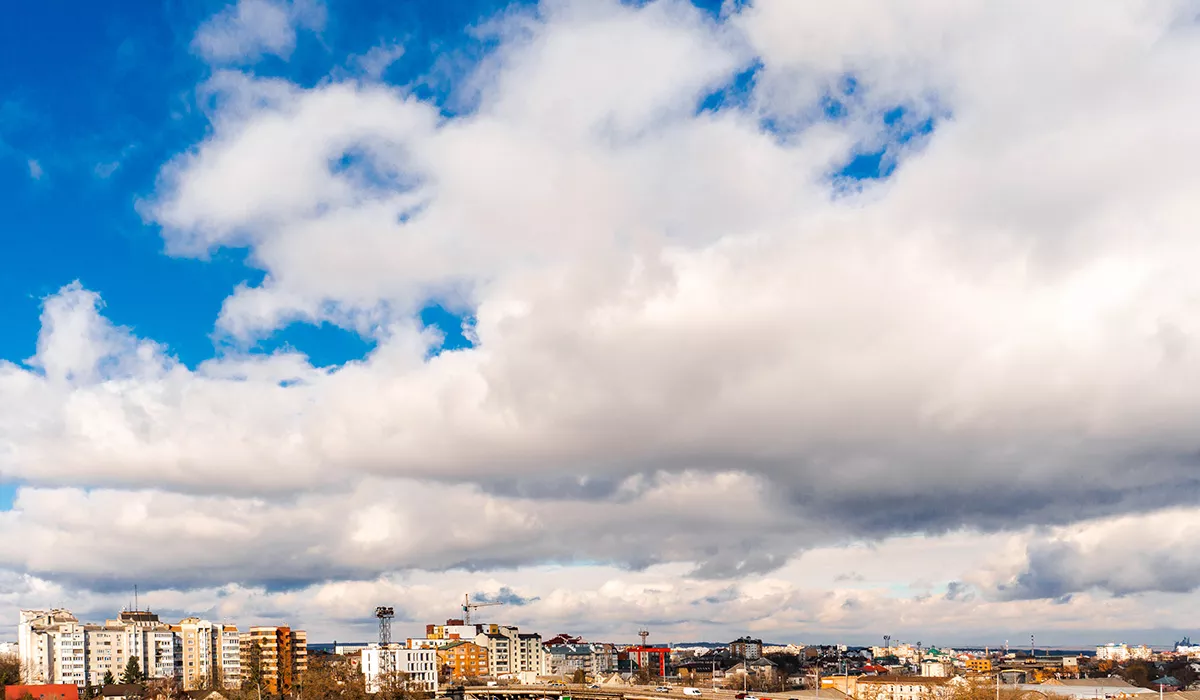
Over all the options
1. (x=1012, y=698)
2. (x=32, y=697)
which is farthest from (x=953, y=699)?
(x=32, y=697)

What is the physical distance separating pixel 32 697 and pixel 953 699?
16460cm

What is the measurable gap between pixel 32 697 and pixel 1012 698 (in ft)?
564

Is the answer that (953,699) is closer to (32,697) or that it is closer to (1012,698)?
(1012,698)

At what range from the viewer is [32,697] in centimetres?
19950

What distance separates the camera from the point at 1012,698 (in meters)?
187

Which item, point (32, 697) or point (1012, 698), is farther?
point (32, 697)

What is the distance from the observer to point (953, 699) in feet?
648

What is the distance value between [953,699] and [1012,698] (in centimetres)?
1260
